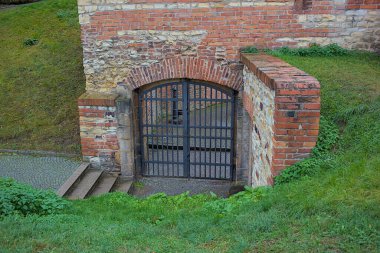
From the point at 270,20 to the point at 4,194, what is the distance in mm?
5980

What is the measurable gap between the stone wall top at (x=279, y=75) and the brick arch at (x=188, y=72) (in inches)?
47.5

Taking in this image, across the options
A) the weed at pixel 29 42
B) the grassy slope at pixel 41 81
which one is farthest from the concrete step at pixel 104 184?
the weed at pixel 29 42

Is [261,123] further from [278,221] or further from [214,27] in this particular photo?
[214,27]

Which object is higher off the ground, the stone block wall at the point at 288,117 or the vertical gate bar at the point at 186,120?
the stone block wall at the point at 288,117

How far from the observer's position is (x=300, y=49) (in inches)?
326

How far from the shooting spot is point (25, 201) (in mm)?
5305

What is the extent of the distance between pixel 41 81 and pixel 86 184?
465cm

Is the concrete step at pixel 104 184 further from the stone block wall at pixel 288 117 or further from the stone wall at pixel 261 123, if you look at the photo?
the stone block wall at pixel 288 117

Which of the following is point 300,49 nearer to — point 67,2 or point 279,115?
point 279,115

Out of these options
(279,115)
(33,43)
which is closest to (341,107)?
(279,115)

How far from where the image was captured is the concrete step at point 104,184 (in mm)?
8190

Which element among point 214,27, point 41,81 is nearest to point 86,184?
point 214,27

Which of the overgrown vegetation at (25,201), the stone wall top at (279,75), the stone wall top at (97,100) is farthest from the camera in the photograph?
the stone wall top at (97,100)

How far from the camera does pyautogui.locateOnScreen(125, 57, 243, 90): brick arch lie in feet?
27.7
